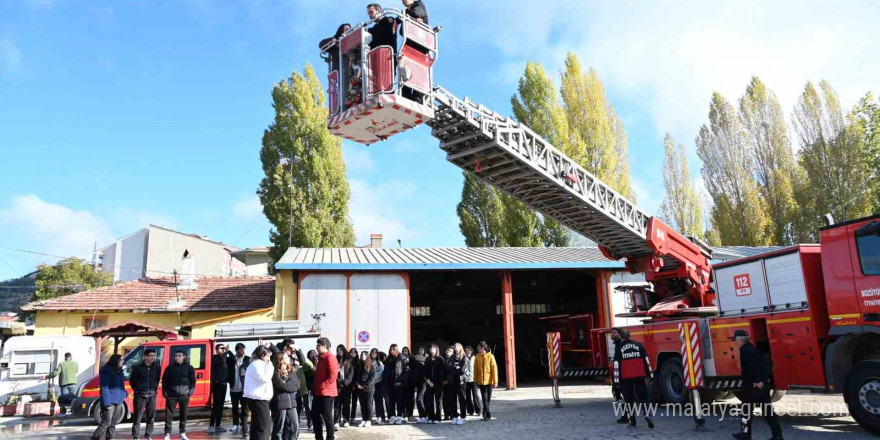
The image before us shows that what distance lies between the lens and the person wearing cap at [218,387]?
1112 cm

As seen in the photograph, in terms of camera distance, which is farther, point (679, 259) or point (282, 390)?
point (679, 259)

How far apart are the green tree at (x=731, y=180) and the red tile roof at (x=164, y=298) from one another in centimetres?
2769

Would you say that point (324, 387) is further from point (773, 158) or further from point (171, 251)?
point (171, 251)

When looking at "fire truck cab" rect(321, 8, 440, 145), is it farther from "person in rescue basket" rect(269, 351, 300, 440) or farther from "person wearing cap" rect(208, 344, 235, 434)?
"person wearing cap" rect(208, 344, 235, 434)

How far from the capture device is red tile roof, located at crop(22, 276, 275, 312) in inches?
771

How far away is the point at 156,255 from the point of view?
4303cm

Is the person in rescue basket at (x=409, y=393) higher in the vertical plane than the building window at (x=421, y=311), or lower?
lower

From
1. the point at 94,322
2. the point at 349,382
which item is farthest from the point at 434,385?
the point at 94,322

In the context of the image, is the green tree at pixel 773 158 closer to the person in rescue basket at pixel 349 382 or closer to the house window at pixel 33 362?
the person in rescue basket at pixel 349 382

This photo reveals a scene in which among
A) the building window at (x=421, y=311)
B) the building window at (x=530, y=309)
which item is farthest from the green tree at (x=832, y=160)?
the building window at (x=421, y=311)

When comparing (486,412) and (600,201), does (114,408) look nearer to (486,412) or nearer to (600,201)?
(486,412)

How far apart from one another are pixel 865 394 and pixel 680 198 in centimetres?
3285

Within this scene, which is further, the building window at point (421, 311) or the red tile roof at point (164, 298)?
the building window at point (421, 311)

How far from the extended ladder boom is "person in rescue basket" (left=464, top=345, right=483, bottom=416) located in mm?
3441
